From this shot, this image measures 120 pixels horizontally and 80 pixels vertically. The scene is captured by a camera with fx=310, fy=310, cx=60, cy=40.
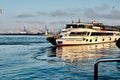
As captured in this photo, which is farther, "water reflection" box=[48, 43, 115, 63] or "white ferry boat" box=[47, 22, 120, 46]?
"white ferry boat" box=[47, 22, 120, 46]

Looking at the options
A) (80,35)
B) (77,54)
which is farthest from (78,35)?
(77,54)

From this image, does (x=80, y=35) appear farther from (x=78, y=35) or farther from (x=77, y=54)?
(x=77, y=54)

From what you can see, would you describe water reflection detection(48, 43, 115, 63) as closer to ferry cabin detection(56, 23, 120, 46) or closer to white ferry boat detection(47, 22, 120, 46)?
white ferry boat detection(47, 22, 120, 46)

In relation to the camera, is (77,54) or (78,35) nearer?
(77,54)

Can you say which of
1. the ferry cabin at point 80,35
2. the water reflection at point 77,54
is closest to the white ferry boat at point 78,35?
the ferry cabin at point 80,35

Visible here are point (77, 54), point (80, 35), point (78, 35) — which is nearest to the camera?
point (77, 54)

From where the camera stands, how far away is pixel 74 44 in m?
80.8

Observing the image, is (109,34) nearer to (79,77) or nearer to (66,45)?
(66,45)

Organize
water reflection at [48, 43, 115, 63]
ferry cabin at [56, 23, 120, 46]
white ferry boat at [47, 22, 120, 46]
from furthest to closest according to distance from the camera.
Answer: ferry cabin at [56, 23, 120, 46]
white ferry boat at [47, 22, 120, 46]
water reflection at [48, 43, 115, 63]

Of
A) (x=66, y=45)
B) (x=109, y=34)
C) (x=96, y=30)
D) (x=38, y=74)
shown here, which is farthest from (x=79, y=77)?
(x=109, y=34)

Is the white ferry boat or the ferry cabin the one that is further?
the ferry cabin

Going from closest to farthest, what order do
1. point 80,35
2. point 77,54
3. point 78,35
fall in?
point 77,54 < point 78,35 < point 80,35

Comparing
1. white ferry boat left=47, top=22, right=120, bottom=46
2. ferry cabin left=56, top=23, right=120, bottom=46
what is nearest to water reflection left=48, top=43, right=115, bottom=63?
white ferry boat left=47, top=22, right=120, bottom=46

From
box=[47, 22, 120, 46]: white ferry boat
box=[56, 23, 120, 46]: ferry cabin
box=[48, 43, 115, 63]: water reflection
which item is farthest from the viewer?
box=[56, 23, 120, 46]: ferry cabin
